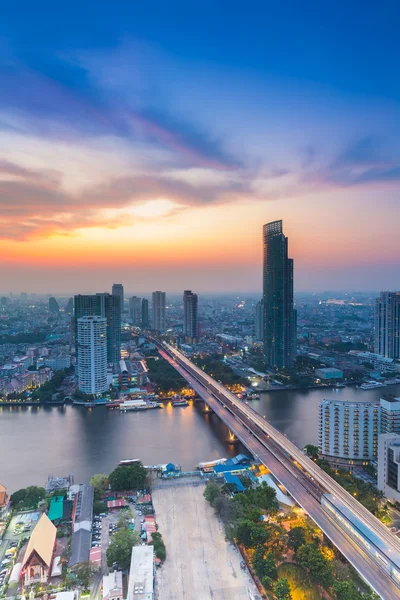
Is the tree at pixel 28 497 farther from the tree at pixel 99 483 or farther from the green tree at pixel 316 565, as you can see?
the green tree at pixel 316 565

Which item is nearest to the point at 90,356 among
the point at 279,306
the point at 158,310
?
the point at 279,306

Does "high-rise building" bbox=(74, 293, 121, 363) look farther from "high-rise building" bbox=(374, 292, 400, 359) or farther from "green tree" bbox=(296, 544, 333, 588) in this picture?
"green tree" bbox=(296, 544, 333, 588)

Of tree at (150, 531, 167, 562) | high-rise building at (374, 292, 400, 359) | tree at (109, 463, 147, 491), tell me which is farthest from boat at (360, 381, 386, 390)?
tree at (150, 531, 167, 562)

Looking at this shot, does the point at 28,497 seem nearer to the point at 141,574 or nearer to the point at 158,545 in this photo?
the point at 158,545

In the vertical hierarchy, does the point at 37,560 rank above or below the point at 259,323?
below

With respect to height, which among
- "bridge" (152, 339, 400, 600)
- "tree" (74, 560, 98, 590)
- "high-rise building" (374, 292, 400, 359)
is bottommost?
"tree" (74, 560, 98, 590)

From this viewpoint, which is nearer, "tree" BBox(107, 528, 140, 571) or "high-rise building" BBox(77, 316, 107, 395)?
"tree" BBox(107, 528, 140, 571)
